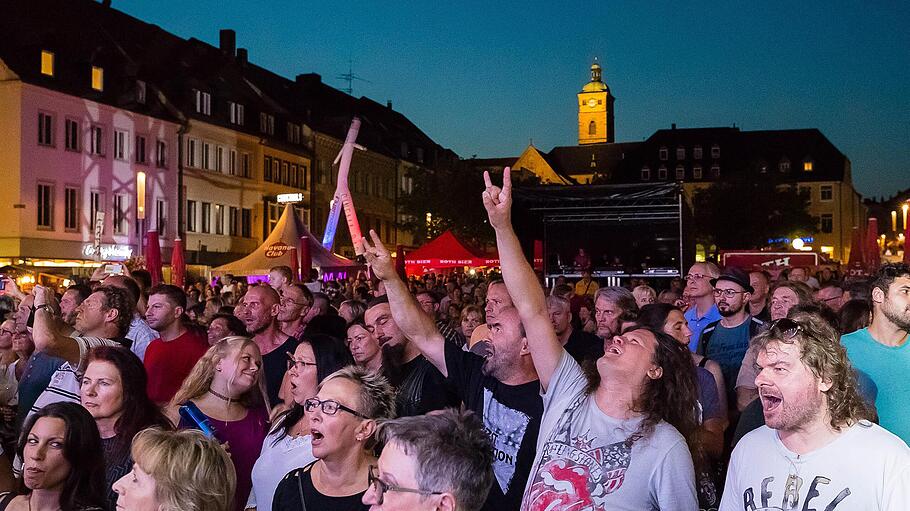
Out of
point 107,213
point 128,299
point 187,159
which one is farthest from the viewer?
point 187,159

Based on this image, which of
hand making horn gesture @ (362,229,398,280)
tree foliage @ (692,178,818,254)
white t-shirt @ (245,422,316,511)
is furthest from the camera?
tree foliage @ (692,178,818,254)

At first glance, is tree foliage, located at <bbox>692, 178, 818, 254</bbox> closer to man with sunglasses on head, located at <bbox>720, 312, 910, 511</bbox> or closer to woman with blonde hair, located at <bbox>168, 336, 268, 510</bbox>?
woman with blonde hair, located at <bbox>168, 336, 268, 510</bbox>

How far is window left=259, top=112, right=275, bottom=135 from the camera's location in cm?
4719

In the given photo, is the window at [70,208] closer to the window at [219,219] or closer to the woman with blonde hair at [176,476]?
the window at [219,219]

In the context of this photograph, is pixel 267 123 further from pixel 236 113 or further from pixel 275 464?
pixel 275 464

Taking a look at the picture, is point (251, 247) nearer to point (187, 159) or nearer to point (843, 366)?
point (187, 159)

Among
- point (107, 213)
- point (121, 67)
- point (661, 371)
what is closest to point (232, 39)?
point (121, 67)

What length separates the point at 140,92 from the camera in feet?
125

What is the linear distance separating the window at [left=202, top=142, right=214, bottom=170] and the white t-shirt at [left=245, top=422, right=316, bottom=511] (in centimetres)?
3952

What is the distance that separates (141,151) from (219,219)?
669cm

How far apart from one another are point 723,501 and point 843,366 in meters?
0.65

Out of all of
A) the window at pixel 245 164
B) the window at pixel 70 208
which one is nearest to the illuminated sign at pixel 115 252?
the window at pixel 70 208

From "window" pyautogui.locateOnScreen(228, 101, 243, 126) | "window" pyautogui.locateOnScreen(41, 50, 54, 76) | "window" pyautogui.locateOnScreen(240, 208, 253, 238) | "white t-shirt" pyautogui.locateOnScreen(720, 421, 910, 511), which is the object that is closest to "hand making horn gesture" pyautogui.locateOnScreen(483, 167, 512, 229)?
"white t-shirt" pyautogui.locateOnScreen(720, 421, 910, 511)

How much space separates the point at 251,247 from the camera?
154ft
